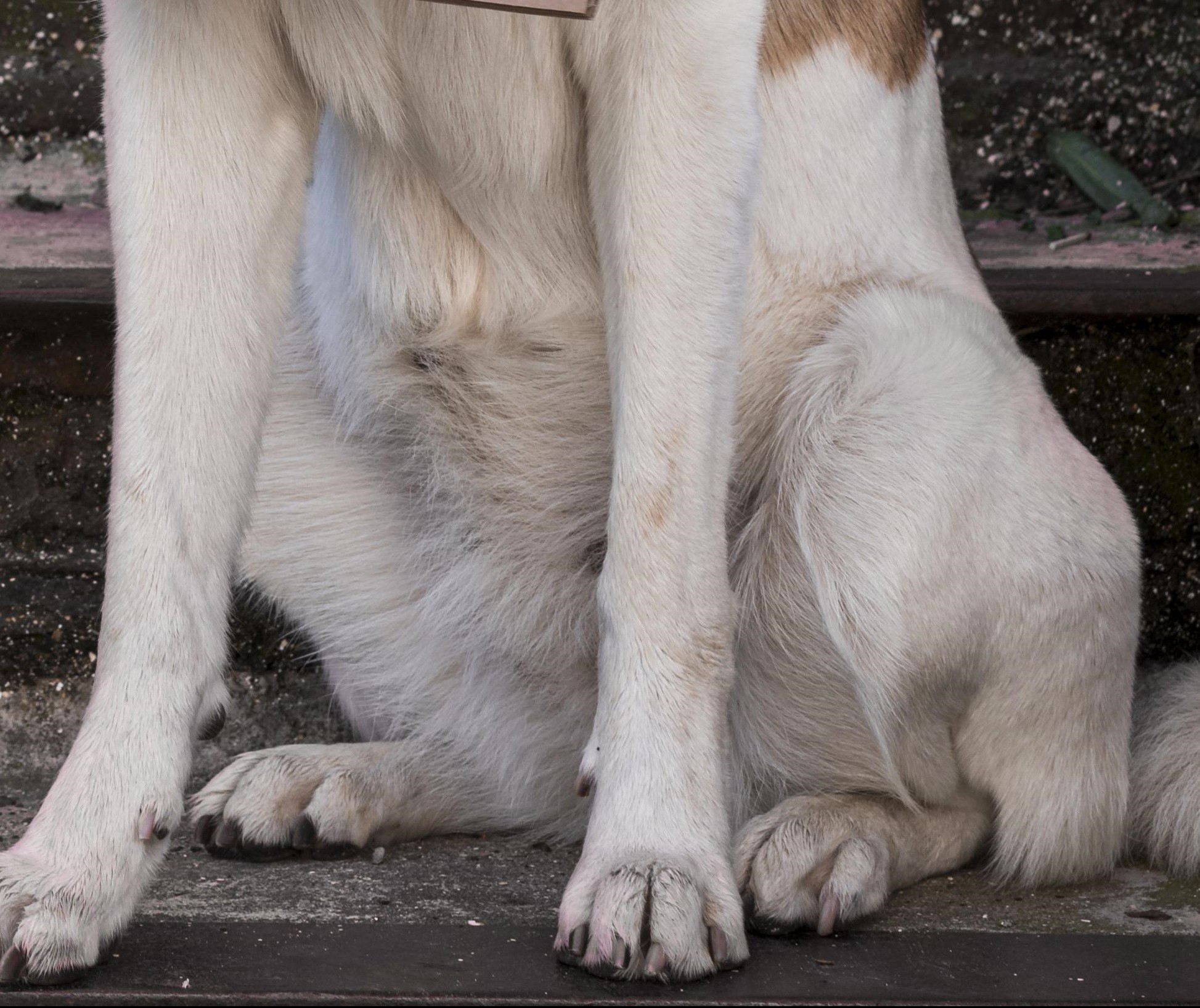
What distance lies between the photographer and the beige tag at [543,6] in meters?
1.29

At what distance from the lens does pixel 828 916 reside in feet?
5.06

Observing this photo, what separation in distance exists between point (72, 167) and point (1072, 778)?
223 centimetres

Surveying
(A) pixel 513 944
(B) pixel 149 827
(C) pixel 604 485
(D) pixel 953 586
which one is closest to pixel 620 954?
(A) pixel 513 944

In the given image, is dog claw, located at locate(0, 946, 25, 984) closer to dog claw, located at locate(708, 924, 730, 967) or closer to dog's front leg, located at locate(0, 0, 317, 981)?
dog's front leg, located at locate(0, 0, 317, 981)

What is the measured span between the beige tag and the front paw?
0.79 meters

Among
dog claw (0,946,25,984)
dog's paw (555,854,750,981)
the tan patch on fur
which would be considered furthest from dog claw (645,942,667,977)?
the tan patch on fur

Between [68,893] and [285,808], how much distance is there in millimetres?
477

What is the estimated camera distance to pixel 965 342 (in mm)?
1795

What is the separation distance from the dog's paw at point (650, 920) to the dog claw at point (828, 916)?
0.48 feet

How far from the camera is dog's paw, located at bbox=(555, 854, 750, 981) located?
136cm

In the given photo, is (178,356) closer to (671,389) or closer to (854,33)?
(671,389)

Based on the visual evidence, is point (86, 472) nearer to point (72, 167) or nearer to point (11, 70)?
point (72, 167)

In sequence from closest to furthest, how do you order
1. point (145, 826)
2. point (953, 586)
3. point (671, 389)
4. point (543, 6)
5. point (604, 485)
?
point (543, 6) < point (145, 826) < point (671, 389) < point (953, 586) < point (604, 485)

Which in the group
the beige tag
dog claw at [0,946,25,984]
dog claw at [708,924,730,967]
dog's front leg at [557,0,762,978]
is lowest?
dog claw at [708,924,730,967]
